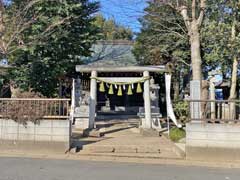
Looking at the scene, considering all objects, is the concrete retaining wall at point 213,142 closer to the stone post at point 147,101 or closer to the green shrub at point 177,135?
the green shrub at point 177,135

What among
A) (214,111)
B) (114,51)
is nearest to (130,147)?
(214,111)

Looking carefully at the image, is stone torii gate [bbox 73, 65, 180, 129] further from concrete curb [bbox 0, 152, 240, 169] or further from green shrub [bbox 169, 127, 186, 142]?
concrete curb [bbox 0, 152, 240, 169]

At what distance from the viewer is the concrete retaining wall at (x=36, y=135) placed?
11945 millimetres

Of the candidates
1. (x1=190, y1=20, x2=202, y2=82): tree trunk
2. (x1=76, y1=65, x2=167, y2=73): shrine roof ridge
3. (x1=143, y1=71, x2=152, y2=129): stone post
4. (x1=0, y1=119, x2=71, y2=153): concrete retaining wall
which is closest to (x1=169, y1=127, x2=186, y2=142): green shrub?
(x1=143, y1=71, x2=152, y2=129): stone post

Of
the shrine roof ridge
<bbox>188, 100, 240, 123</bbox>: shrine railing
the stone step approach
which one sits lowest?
the stone step approach

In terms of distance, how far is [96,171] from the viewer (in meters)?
9.02

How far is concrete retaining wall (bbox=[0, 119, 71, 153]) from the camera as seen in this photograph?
11.9 meters

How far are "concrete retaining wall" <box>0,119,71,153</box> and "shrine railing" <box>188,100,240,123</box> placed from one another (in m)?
4.22

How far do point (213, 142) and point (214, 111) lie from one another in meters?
1.48

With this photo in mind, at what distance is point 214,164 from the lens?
34.9 feet

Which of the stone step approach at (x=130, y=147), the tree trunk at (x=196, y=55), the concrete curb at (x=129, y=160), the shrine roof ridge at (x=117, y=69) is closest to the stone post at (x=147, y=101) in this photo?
the shrine roof ridge at (x=117, y=69)

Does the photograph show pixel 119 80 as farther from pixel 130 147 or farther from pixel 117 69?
pixel 130 147

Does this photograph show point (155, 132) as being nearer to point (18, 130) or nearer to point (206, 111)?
point (206, 111)

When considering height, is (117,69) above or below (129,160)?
above
